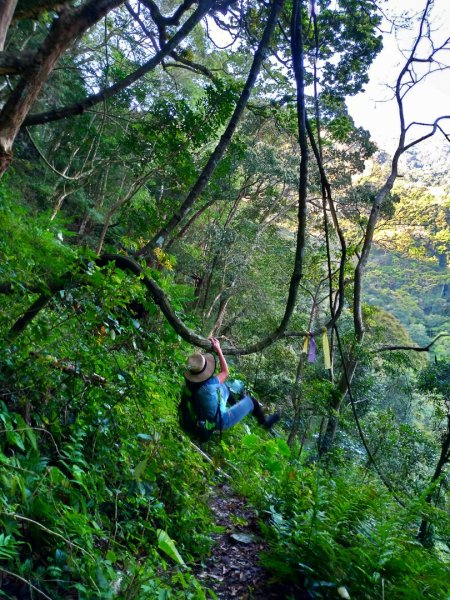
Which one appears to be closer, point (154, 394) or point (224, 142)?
point (224, 142)

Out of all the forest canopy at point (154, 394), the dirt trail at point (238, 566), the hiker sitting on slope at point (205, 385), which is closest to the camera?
the forest canopy at point (154, 394)

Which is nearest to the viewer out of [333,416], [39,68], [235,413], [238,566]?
[39,68]

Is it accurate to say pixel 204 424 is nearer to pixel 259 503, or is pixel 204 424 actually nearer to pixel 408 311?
pixel 259 503

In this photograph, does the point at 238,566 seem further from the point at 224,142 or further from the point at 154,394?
the point at 224,142

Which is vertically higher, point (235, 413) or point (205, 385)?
point (205, 385)

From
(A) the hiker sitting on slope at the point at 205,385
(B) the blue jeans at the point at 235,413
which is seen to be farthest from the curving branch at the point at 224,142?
(B) the blue jeans at the point at 235,413

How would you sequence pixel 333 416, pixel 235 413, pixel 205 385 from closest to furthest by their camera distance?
pixel 205 385 < pixel 235 413 < pixel 333 416

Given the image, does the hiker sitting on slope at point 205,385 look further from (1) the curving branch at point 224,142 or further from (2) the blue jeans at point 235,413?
(1) the curving branch at point 224,142

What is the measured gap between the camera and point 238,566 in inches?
146

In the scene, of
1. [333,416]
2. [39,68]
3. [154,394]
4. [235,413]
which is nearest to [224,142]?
[39,68]


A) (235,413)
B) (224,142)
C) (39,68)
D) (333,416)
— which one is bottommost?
(235,413)

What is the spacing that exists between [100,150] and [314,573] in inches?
551

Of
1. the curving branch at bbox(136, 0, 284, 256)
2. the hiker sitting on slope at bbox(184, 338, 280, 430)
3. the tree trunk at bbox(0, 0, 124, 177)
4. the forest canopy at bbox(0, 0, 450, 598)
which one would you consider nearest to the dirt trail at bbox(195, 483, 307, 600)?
the forest canopy at bbox(0, 0, 450, 598)

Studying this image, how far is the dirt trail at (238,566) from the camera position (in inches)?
130
